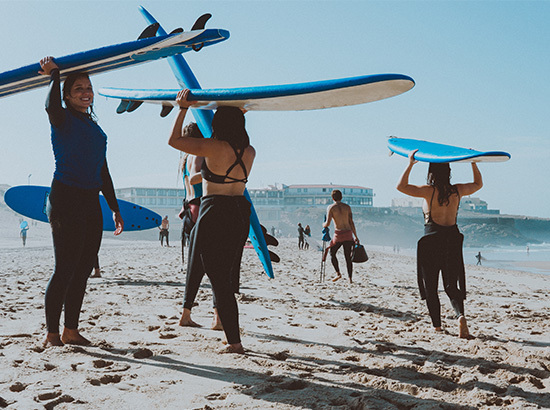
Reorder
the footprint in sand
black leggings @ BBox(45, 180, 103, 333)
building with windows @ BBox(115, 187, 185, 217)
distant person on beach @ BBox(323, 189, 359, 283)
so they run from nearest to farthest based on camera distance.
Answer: the footprint in sand → black leggings @ BBox(45, 180, 103, 333) → distant person on beach @ BBox(323, 189, 359, 283) → building with windows @ BBox(115, 187, 185, 217)

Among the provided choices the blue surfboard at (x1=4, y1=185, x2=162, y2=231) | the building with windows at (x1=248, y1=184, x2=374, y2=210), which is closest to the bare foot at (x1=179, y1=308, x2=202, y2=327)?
the blue surfboard at (x1=4, y1=185, x2=162, y2=231)

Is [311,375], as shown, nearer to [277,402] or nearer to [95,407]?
[277,402]

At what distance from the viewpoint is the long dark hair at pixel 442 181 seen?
3.90 m

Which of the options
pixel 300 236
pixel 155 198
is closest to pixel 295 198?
pixel 155 198

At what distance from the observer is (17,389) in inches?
84.4

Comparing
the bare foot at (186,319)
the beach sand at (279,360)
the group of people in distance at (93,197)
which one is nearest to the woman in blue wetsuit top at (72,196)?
the group of people in distance at (93,197)

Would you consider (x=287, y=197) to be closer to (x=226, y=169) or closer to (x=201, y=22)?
(x=201, y=22)

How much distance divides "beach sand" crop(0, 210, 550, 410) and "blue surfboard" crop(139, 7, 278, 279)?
54 cm

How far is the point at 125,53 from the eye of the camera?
3322 mm

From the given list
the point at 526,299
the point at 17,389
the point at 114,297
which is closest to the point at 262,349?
the point at 17,389

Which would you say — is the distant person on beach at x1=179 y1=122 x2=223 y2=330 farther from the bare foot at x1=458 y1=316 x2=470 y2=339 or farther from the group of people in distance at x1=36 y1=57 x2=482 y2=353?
the bare foot at x1=458 y1=316 x2=470 y2=339

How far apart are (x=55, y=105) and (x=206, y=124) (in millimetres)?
2046

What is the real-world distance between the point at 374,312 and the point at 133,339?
270 cm

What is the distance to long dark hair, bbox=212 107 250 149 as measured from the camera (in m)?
2.92
